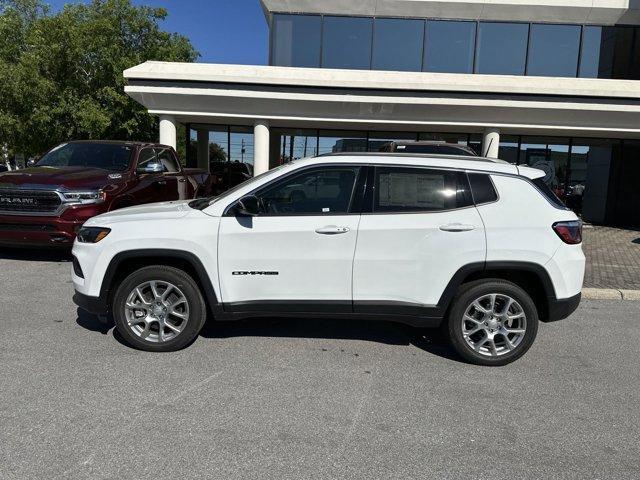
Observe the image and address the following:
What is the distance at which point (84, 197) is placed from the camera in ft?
23.7

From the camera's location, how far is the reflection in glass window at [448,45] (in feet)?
55.3

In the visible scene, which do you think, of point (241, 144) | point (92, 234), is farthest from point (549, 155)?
point (92, 234)

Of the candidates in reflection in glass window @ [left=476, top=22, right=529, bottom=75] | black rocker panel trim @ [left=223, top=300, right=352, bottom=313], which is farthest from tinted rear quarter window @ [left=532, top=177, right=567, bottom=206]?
reflection in glass window @ [left=476, top=22, right=529, bottom=75]

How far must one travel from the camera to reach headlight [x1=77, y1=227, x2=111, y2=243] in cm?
428

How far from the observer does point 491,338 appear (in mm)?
4281

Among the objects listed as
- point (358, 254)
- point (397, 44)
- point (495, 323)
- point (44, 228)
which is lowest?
point (495, 323)

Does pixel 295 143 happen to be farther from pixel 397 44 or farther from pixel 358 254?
pixel 358 254

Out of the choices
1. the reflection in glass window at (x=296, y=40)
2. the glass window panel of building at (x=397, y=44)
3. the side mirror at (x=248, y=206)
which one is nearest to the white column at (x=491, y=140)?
the glass window panel of building at (x=397, y=44)

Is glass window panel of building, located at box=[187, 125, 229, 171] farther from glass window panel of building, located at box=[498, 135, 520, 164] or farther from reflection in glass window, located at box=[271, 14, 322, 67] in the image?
glass window panel of building, located at box=[498, 135, 520, 164]

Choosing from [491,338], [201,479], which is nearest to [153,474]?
[201,479]

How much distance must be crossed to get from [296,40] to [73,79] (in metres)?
7.48

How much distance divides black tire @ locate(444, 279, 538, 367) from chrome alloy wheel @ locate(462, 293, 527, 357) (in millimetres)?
24

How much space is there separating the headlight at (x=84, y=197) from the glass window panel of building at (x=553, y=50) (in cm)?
1480

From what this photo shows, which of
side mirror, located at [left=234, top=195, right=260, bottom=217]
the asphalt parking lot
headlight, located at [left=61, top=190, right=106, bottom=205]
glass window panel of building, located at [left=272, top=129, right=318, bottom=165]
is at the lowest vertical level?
the asphalt parking lot
